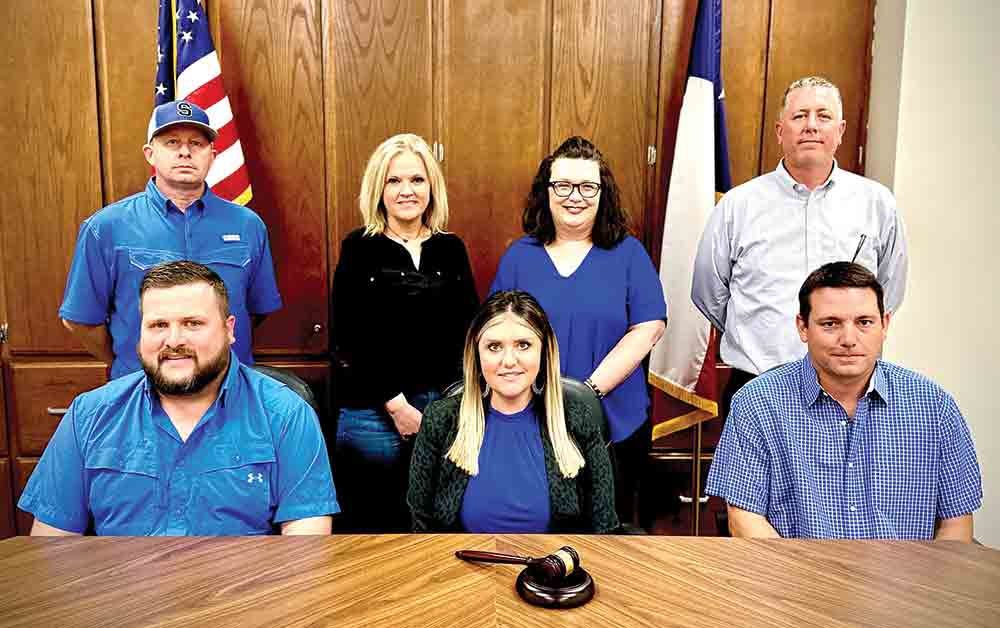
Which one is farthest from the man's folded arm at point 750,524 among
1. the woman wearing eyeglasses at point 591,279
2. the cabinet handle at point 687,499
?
the cabinet handle at point 687,499

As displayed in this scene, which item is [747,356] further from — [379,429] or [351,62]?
[351,62]

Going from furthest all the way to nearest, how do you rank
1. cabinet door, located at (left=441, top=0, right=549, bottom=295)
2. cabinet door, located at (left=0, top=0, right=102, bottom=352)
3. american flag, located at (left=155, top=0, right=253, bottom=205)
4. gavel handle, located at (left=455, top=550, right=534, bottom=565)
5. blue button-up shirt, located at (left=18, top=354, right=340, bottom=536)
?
cabinet door, located at (left=441, top=0, right=549, bottom=295) < cabinet door, located at (left=0, top=0, right=102, bottom=352) < american flag, located at (left=155, top=0, right=253, bottom=205) < blue button-up shirt, located at (left=18, top=354, right=340, bottom=536) < gavel handle, located at (left=455, top=550, right=534, bottom=565)

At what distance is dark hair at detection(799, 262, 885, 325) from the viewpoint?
70.6 inches

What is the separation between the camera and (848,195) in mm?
2664

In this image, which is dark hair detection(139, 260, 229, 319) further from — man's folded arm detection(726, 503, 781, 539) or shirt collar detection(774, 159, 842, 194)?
shirt collar detection(774, 159, 842, 194)

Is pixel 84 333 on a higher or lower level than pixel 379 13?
lower

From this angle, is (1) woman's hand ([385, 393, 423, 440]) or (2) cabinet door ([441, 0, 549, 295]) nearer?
(1) woman's hand ([385, 393, 423, 440])

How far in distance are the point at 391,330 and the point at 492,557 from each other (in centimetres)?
127

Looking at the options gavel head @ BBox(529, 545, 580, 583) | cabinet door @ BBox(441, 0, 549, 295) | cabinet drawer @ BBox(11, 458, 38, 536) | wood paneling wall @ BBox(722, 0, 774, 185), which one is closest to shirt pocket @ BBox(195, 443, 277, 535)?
gavel head @ BBox(529, 545, 580, 583)

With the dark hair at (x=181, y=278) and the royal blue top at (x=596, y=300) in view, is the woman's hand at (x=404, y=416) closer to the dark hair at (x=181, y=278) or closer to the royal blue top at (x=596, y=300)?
the royal blue top at (x=596, y=300)

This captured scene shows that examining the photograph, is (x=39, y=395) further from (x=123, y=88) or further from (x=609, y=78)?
(x=609, y=78)

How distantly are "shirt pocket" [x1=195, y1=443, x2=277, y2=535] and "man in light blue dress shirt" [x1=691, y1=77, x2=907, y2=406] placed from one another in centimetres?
171

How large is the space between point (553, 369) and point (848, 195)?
139 cm

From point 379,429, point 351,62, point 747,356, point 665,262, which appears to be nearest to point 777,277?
point 747,356
